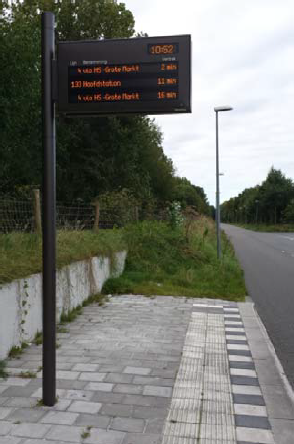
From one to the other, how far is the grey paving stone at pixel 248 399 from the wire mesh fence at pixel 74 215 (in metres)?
4.74

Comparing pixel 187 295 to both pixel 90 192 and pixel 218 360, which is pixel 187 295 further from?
pixel 90 192

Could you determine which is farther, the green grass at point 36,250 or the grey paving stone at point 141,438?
the green grass at point 36,250

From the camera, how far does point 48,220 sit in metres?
3.63

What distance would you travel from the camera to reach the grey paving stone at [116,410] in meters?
3.57

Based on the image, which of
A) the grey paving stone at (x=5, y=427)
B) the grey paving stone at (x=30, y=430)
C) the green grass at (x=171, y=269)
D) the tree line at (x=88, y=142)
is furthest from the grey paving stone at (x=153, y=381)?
the tree line at (x=88, y=142)

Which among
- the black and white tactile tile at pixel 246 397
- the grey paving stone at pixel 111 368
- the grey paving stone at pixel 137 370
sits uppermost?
the grey paving stone at pixel 111 368

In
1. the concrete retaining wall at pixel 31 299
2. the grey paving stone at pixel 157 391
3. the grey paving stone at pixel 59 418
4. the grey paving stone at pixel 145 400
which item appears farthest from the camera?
the concrete retaining wall at pixel 31 299

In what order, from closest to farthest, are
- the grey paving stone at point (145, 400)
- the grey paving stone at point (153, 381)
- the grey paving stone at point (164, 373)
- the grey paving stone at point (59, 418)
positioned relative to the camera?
the grey paving stone at point (59, 418), the grey paving stone at point (145, 400), the grey paving stone at point (153, 381), the grey paving stone at point (164, 373)

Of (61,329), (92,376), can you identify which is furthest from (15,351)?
(61,329)

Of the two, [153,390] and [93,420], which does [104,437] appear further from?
[153,390]

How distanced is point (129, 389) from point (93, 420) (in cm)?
73

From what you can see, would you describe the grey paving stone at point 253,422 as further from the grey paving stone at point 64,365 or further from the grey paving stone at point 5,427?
the grey paving stone at point 64,365

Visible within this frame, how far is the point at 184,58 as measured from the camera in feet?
12.0

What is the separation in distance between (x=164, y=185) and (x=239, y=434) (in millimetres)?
32650
